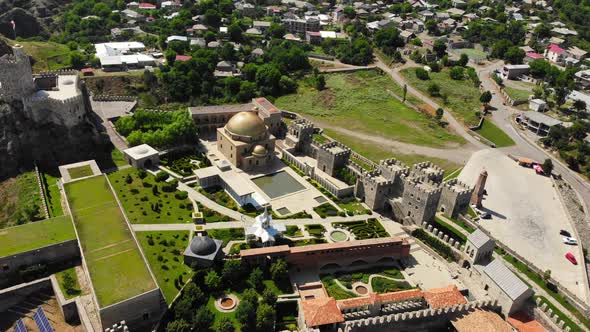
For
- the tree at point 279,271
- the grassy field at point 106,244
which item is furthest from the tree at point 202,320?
the tree at point 279,271

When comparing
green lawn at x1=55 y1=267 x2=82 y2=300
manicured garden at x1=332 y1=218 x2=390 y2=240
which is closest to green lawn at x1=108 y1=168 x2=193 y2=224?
green lawn at x1=55 y1=267 x2=82 y2=300

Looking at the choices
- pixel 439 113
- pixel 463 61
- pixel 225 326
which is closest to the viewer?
pixel 225 326

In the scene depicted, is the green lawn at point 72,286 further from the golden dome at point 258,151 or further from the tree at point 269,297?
the golden dome at point 258,151

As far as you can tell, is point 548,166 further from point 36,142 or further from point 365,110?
point 36,142

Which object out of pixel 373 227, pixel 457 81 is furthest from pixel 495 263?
pixel 457 81

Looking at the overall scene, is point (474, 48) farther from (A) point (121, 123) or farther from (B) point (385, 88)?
(A) point (121, 123)

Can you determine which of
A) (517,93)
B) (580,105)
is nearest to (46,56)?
(517,93)
